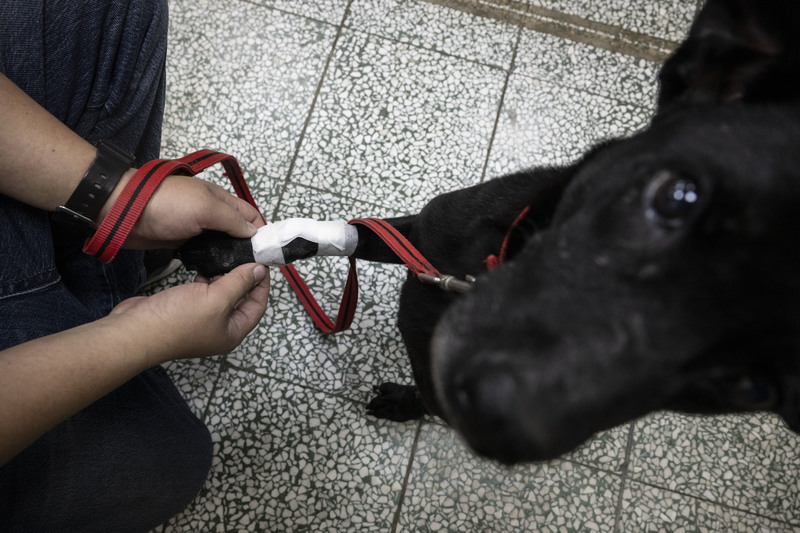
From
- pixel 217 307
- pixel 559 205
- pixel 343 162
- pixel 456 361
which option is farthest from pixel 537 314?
pixel 343 162

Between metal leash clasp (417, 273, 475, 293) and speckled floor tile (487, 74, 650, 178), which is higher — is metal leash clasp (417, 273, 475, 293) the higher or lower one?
the higher one

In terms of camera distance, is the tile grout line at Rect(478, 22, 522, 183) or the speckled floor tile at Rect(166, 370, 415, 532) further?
the tile grout line at Rect(478, 22, 522, 183)

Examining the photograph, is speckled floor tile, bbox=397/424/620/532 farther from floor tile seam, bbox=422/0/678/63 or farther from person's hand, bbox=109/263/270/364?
floor tile seam, bbox=422/0/678/63

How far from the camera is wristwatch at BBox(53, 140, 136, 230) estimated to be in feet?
4.09

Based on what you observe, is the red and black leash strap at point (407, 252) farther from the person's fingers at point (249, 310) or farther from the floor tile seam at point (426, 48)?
the floor tile seam at point (426, 48)

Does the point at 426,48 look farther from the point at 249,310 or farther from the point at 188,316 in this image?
the point at 188,316

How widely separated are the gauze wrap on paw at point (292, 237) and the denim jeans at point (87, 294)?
0.45m

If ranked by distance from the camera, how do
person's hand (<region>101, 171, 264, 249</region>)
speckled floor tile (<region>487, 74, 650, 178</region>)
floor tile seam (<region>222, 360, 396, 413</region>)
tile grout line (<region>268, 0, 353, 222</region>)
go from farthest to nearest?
speckled floor tile (<region>487, 74, 650, 178</region>), tile grout line (<region>268, 0, 353, 222</region>), floor tile seam (<region>222, 360, 396, 413</region>), person's hand (<region>101, 171, 264, 249</region>)

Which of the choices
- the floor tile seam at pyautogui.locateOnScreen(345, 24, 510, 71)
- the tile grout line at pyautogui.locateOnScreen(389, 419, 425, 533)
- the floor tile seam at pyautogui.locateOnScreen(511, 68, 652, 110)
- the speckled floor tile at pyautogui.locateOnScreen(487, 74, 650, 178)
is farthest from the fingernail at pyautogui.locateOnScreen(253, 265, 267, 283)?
the floor tile seam at pyautogui.locateOnScreen(511, 68, 652, 110)

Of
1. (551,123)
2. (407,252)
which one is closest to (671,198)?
(407,252)

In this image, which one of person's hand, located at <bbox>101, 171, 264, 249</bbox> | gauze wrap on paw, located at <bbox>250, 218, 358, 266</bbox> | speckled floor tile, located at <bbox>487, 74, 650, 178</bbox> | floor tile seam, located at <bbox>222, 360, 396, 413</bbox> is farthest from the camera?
speckled floor tile, located at <bbox>487, 74, 650, 178</bbox>

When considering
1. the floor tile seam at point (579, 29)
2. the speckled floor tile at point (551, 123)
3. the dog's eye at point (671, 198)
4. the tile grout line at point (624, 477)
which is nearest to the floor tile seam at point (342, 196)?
the speckled floor tile at point (551, 123)

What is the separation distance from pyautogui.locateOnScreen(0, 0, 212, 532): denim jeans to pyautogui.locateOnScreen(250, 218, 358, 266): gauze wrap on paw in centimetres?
45

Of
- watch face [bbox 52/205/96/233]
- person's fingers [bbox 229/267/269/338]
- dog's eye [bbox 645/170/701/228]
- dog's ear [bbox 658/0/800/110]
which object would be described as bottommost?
person's fingers [bbox 229/267/269/338]
